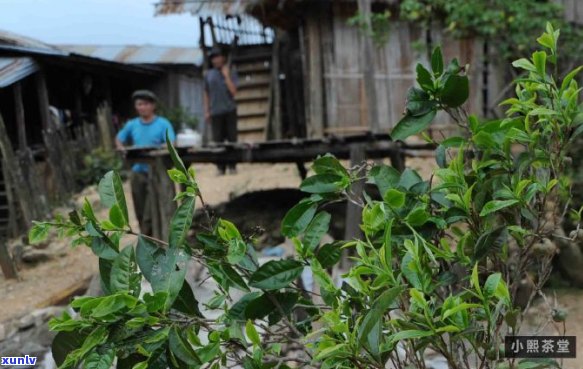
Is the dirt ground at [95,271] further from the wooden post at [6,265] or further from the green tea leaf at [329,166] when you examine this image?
the green tea leaf at [329,166]

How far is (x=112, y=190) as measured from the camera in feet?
4.87

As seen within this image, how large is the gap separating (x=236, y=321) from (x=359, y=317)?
12.6 inches

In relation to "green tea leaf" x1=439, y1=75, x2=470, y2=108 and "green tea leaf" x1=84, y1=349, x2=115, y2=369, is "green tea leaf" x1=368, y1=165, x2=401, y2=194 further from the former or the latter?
"green tea leaf" x1=84, y1=349, x2=115, y2=369

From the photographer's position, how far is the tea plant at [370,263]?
133 cm

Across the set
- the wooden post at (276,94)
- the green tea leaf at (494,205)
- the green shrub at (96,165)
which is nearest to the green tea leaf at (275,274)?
the green tea leaf at (494,205)

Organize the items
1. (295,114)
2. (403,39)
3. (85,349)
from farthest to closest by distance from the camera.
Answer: (295,114), (403,39), (85,349)

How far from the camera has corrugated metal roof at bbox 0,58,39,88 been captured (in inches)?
348

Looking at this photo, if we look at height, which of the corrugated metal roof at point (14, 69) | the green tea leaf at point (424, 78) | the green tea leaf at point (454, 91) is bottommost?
the green tea leaf at point (454, 91)

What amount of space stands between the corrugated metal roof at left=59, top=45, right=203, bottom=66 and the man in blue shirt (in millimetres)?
10006

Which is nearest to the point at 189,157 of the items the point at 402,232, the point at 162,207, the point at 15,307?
the point at 162,207

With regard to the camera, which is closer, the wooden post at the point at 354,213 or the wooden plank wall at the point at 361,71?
the wooden post at the point at 354,213

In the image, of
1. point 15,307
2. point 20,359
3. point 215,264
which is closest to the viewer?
point 215,264

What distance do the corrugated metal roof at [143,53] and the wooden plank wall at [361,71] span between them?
762 cm

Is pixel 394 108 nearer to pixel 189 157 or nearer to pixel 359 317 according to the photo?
pixel 189 157
